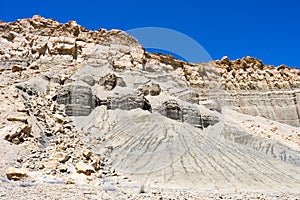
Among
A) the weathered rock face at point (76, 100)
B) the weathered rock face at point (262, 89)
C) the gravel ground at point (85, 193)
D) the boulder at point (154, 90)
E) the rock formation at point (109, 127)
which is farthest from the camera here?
the weathered rock face at point (262, 89)

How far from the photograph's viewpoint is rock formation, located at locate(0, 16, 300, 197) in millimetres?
13398

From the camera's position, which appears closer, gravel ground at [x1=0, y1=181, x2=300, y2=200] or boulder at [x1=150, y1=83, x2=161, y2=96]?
gravel ground at [x1=0, y1=181, x2=300, y2=200]

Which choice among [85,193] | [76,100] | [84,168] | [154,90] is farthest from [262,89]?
[85,193]

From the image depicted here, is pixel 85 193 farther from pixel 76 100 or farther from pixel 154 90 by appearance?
pixel 154 90

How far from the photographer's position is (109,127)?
1883 cm

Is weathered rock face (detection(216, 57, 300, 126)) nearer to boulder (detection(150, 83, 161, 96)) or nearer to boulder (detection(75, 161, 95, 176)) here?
boulder (detection(150, 83, 161, 96))

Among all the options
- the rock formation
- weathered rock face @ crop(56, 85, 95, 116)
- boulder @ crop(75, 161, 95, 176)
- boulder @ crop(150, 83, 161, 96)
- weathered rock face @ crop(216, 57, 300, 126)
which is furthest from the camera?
weathered rock face @ crop(216, 57, 300, 126)

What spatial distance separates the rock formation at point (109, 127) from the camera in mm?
13398

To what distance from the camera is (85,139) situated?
17000 millimetres

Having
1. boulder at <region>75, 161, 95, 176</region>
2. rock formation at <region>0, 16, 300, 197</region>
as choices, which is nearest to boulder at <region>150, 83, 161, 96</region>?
rock formation at <region>0, 16, 300, 197</region>

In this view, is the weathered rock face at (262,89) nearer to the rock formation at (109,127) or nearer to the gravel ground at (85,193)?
the rock formation at (109,127)

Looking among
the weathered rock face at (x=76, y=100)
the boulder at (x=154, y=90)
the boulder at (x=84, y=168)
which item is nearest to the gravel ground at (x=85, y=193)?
the boulder at (x=84, y=168)

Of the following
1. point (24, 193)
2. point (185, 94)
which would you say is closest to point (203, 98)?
point (185, 94)

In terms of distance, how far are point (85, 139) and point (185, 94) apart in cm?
1726
